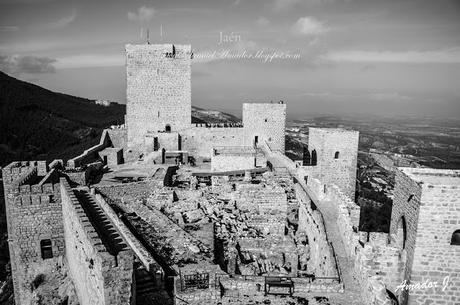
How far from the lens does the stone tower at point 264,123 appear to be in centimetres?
2283

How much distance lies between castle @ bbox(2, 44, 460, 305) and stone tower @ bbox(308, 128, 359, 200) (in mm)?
51

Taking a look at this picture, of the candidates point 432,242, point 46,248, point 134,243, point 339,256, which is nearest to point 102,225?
point 134,243

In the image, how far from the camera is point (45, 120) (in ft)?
200

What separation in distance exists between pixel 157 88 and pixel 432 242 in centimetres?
1885

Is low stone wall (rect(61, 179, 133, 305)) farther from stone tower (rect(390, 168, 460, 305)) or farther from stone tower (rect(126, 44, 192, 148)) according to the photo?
stone tower (rect(126, 44, 192, 148))

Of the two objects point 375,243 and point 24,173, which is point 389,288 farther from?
point 24,173

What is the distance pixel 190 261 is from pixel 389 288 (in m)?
4.41

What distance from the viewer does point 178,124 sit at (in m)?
23.8

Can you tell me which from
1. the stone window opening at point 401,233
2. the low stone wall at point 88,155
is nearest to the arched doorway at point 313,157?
the stone window opening at point 401,233

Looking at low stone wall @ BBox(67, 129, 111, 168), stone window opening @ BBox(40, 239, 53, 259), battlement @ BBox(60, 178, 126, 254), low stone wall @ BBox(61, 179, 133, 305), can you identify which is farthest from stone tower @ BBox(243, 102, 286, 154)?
low stone wall @ BBox(61, 179, 133, 305)

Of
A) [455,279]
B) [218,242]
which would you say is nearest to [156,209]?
[218,242]

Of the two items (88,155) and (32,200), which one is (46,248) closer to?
(32,200)

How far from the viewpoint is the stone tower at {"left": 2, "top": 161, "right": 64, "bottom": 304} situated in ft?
41.3

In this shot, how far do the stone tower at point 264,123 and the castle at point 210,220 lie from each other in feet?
0.21
